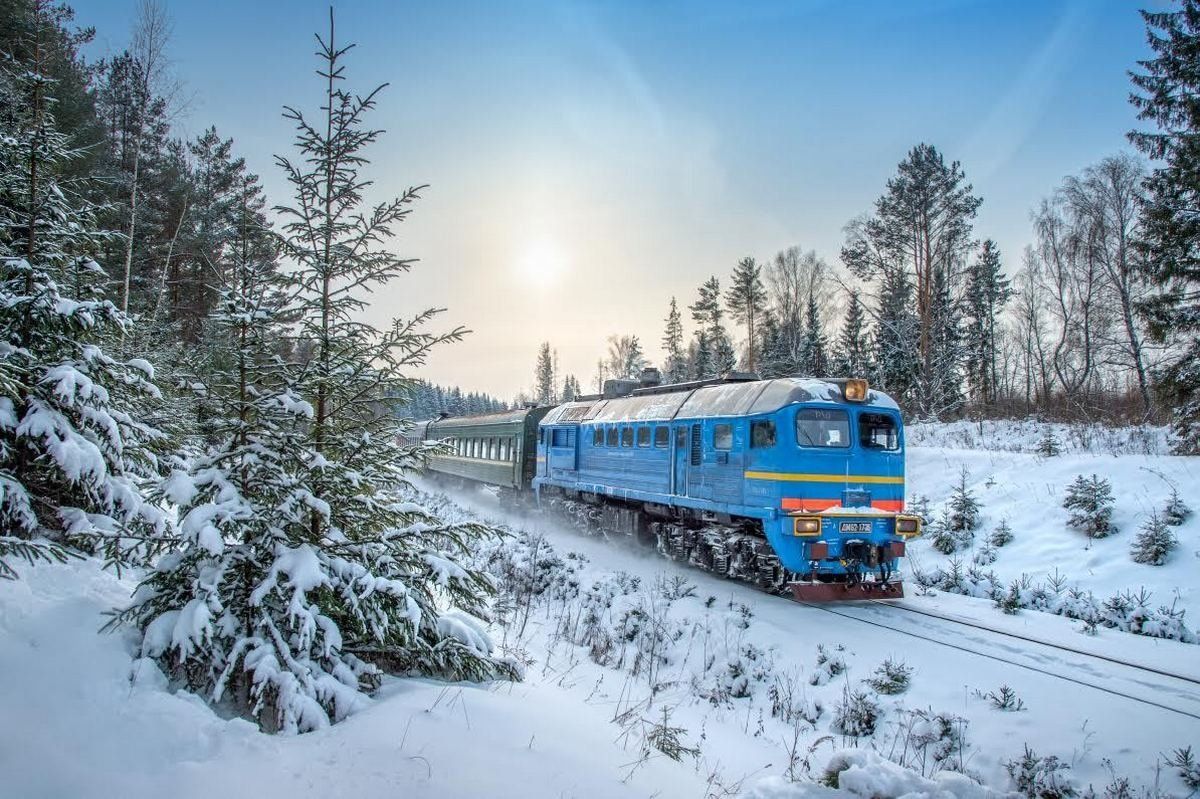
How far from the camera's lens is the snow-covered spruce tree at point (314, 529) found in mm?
3551

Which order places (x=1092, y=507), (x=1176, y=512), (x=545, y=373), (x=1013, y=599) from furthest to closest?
(x=545, y=373), (x=1092, y=507), (x=1176, y=512), (x=1013, y=599)

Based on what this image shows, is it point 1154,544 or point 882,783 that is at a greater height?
point 1154,544

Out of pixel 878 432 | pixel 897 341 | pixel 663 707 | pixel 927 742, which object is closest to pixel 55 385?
pixel 663 707

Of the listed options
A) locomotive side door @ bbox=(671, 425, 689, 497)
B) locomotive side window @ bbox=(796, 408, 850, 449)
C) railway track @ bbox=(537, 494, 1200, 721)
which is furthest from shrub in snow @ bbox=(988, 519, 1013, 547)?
locomotive side door @ bbox=(671, 425, 689, 497)

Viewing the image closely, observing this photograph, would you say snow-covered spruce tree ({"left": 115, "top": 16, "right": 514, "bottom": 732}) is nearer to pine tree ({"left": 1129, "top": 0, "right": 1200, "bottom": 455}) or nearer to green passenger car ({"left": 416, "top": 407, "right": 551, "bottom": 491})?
green passenger car ({"left": 416, "top": 407, "right": 551, "bottom": 491})

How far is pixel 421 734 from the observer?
3.39 m

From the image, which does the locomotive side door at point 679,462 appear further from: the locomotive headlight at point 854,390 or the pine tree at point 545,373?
the pine tree at point 545,373

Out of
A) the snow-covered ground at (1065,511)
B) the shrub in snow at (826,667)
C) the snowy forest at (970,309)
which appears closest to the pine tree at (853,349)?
the snowy forest at (970,309)

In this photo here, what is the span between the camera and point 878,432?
947 cm

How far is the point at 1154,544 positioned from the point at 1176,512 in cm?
116

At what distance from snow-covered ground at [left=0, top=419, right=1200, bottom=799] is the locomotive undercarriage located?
30 cm

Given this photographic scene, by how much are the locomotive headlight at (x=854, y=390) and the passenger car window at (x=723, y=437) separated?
5.91 feet

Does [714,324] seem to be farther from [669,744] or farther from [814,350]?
[669,744]

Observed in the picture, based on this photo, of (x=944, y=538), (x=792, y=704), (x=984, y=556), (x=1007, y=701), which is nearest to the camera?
(x=1007, y=701)
